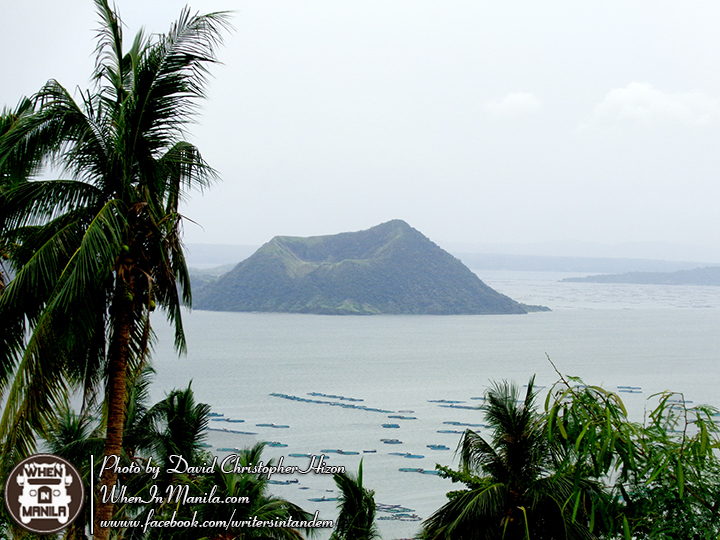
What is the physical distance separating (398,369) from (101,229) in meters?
68.7

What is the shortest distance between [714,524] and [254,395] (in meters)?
55.2

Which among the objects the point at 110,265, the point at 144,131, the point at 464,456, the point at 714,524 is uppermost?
the point at 144,131

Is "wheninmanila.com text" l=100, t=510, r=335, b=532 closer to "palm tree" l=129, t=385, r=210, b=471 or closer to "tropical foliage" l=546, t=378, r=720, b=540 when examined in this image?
"palm tree" l=129, t=385, r=210, b=471

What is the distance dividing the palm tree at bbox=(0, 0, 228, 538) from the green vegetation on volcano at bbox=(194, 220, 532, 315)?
12187cm

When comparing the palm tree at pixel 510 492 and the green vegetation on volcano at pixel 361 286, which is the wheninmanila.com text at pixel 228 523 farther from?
the green vegetation on volcano at pixel 361 286

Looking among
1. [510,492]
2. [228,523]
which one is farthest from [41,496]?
[510,492]

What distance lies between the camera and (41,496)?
5.02 meters

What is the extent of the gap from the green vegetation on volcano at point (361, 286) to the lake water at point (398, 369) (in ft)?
17.4

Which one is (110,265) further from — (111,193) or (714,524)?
(714,524)

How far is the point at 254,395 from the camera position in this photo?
189ft

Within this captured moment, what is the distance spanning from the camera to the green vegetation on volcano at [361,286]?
131125 millimetres

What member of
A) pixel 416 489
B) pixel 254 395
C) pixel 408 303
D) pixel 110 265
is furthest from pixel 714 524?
pixel 408 303

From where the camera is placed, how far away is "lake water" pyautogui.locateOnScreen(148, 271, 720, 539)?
39.1 metres

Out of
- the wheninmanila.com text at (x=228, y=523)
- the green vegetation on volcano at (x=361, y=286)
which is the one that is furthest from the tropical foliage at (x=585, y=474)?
the green vegetation on volcano at (x=361, y=286)
